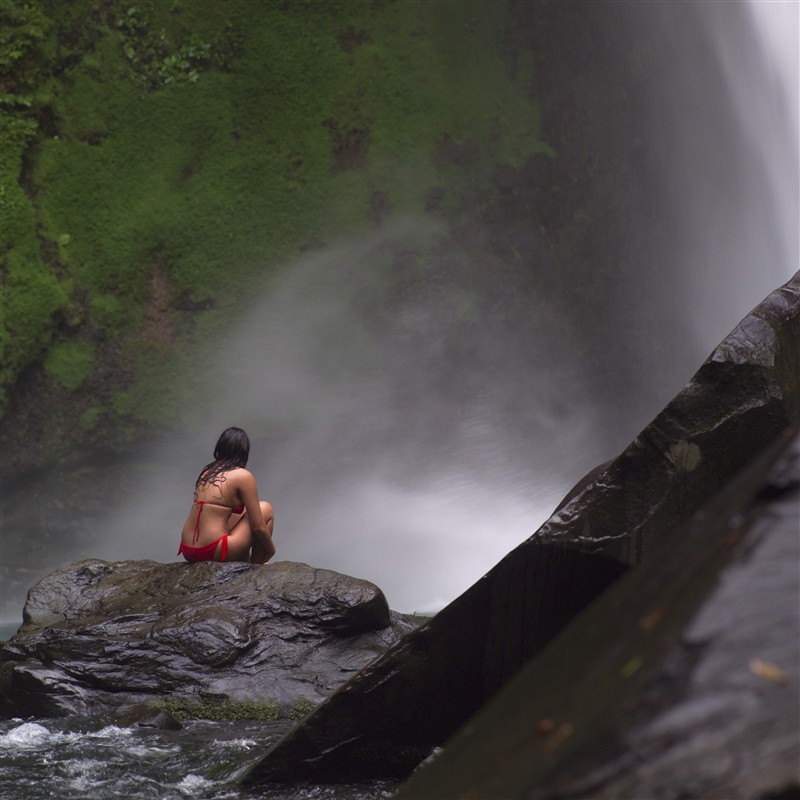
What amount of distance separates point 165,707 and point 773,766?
133 inches

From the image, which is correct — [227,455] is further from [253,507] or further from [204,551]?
[204,551]

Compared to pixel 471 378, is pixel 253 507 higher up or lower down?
lower down

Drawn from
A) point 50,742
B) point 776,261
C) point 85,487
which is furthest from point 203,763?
point 776,261

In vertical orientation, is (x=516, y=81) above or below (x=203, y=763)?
above

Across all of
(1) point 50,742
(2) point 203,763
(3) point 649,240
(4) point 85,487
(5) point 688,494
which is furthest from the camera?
(3) point 649,240

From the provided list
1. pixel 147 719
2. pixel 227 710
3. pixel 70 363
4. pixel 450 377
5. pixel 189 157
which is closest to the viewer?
pixel 147 719

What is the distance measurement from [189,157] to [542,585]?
8.53 meters

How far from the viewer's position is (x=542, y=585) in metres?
2.75

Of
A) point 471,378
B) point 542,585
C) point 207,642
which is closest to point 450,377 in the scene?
point 471,378

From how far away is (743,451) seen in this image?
2.92 metres

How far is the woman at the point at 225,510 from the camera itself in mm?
5234

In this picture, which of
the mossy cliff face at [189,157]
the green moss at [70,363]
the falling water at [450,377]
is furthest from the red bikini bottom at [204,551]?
the green moss at [70,363]

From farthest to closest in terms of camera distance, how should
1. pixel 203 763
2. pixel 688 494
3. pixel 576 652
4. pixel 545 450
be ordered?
1. pixel 545 450
2. pixel 203 763
3. pixel 688 494
4. pixel 576 652

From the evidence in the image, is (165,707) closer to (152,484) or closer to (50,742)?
(50,742)
